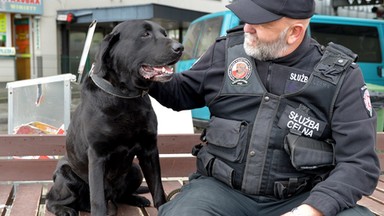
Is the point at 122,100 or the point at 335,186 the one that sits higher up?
the point at 122,100

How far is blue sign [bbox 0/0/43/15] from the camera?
14.6 metres

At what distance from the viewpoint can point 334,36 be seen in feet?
25.2

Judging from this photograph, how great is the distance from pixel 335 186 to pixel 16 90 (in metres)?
2.75

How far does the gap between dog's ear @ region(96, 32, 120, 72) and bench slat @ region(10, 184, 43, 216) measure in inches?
36.4

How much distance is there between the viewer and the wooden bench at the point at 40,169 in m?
2.56

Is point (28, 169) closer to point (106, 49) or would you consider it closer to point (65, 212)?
point (65, 212)

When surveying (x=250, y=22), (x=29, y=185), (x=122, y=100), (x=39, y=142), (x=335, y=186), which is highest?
(x=250, y=22)

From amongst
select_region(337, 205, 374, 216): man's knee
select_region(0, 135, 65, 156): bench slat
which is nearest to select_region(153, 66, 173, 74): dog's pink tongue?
select_region(337, 205, 374, 216): man's knee

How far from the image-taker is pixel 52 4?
16328 mm

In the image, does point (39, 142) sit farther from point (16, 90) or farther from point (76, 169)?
point (16, 90)

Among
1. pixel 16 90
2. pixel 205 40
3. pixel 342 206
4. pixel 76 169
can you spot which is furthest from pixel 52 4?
pixel 342 206

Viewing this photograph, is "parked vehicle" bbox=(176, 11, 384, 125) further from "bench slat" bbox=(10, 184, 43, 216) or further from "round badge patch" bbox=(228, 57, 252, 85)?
"round badge patch" bbox=(228, 57, 252, 85)

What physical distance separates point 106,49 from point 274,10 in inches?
32.1

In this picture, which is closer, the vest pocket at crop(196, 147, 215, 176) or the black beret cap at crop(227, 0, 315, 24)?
the black beret cap at crop(227, 0, 315, 24)
